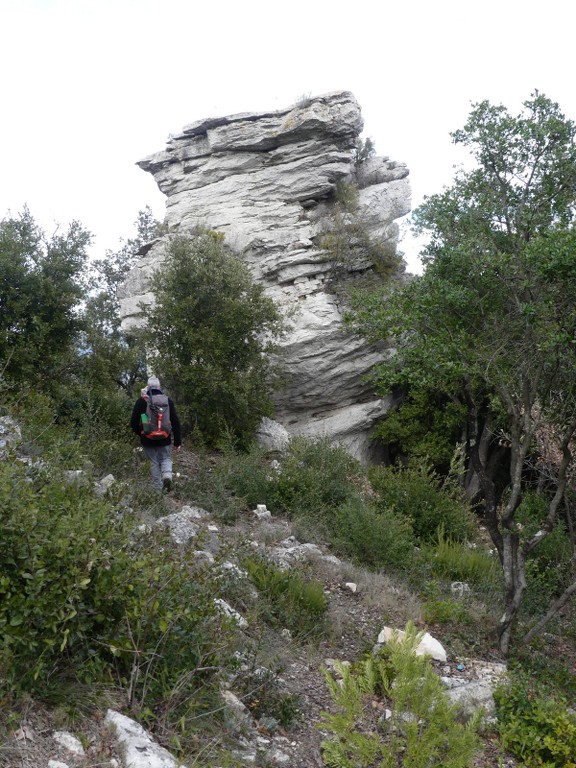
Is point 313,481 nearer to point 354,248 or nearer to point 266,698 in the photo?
point 266,698

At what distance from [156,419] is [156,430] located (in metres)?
0.19

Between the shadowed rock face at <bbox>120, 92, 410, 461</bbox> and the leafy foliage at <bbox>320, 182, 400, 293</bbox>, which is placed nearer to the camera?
the shadowed rock face at <bbox>120, 92, 410, 461</bbox>

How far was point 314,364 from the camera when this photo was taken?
1716 centimetres

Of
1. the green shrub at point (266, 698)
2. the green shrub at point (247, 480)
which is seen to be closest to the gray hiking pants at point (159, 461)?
the green shrub at point (247, 480)

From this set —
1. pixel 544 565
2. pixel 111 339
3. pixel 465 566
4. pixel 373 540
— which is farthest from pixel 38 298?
pixel 544 565

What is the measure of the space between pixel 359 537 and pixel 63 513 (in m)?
5.12

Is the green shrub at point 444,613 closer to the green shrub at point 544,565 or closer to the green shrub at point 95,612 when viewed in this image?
the green shrub at point 544,565

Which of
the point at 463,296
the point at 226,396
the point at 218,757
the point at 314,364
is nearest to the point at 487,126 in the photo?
the point at 463,296

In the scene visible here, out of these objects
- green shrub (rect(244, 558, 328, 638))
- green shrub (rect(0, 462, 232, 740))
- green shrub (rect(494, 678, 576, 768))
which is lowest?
green shrub (rect(494, 678, 576, 768))

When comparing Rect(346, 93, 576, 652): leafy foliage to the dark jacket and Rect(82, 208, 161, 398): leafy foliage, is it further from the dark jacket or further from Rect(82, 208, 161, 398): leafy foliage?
Rect(82, 208, 161, 398): leafy foliage

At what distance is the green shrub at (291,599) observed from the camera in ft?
21.0

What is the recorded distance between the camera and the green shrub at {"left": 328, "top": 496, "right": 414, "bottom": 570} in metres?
8.74

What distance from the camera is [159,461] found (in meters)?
10.3

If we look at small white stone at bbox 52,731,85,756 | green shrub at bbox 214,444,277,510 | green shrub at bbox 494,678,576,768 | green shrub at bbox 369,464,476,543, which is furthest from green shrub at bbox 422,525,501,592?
small white stone at bbox 52,731,85,756
